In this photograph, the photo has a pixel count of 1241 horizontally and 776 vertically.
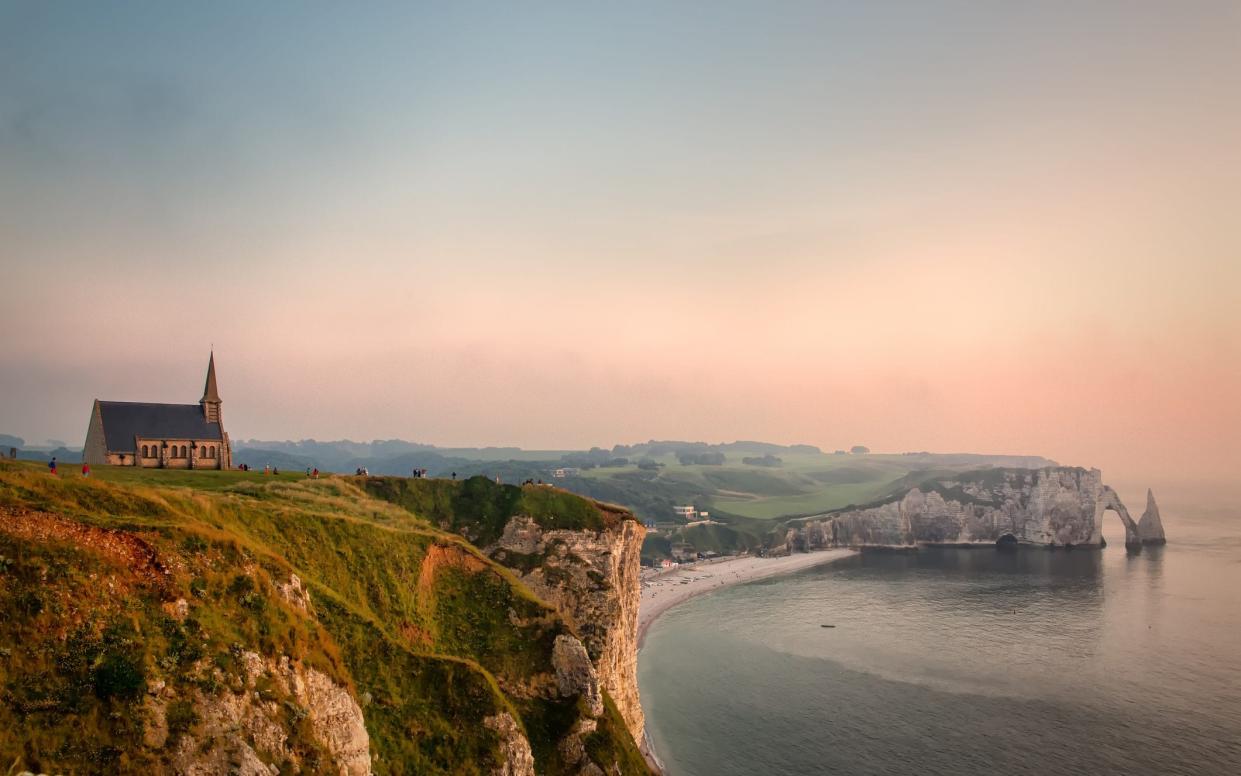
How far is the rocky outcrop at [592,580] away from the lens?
6550 cm

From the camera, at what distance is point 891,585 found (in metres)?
175

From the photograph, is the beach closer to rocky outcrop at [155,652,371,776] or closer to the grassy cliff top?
the grassy cliff top

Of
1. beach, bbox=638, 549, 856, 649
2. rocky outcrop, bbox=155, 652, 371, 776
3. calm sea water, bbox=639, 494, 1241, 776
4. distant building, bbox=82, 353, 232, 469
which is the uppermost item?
distant building, bbox=82, 353, 232, 469

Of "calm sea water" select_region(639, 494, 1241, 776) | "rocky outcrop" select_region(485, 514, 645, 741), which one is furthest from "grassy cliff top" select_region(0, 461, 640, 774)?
"calm sea water" select_region(639, 494, 1241, 776)

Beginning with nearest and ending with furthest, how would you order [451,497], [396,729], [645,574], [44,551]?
1. [44,551]
2. [396,729]
3. [451,497]
4. [645,574]

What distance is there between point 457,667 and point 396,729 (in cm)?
563

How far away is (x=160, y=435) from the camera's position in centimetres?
7019

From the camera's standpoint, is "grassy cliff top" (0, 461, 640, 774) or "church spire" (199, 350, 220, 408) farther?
"church spire" (199, 350, 220, 408)

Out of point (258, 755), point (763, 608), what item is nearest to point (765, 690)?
point (763, 608)

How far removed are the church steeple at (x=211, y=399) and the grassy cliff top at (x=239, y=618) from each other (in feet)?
40.0

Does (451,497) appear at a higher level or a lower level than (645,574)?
higher

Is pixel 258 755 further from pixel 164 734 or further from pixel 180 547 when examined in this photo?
pixel 180 547

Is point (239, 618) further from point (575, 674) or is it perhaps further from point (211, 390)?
point (211, 390)

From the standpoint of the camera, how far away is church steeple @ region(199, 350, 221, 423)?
75.2m
